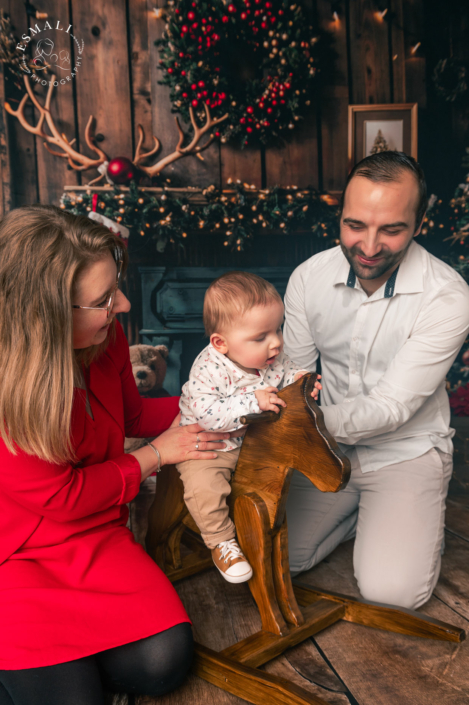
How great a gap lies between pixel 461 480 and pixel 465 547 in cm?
62

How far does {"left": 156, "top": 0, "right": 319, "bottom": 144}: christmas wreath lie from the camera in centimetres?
283

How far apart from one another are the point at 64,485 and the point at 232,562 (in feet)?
1.65

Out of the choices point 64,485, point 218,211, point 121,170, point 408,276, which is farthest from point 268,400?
point 121,170

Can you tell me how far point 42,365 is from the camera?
1205mm

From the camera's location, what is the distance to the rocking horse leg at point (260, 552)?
1.42 metres

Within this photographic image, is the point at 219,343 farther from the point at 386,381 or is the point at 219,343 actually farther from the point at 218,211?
the point at 218,211

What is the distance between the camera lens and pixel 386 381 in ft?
5.92

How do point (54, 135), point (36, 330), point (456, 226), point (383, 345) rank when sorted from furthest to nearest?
point (456, 226)
point (54, 135)
point (383, 345)
point (36, 330)

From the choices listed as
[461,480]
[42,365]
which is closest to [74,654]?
[42,365]

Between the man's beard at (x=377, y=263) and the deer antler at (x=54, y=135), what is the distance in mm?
1650

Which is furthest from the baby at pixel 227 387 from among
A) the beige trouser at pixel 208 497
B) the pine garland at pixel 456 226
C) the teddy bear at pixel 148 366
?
the pine garland at pixel 456 226

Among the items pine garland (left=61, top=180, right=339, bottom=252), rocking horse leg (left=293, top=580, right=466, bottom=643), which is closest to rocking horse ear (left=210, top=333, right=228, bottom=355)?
rocking horse leg (left=293, top=580, right=466, bottom=643)

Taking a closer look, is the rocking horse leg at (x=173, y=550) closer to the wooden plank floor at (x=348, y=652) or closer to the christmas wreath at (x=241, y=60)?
the wooden plank floor at (x=348, y=652)

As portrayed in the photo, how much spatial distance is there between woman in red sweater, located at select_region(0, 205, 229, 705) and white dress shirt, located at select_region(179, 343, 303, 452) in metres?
0.26
